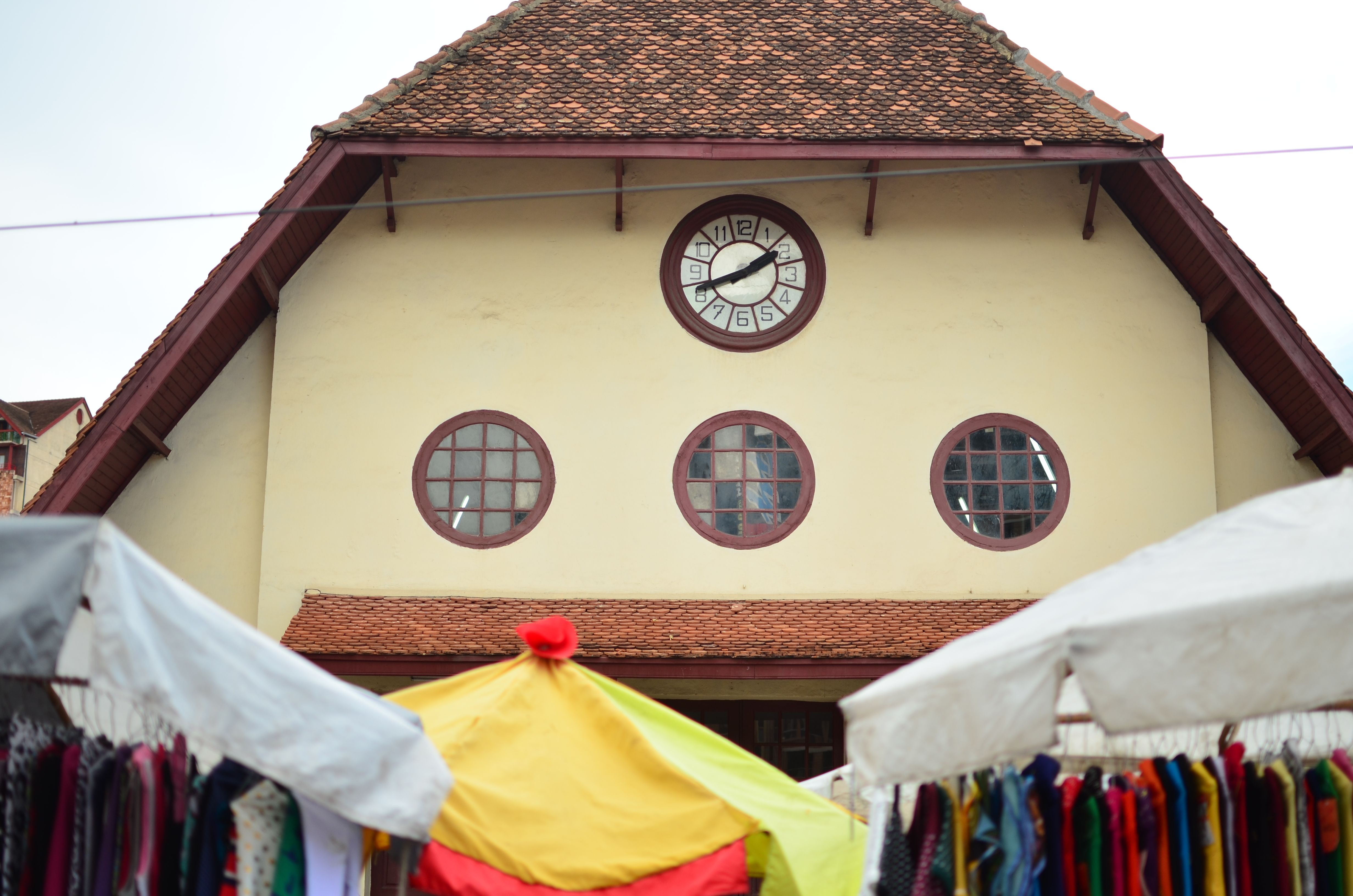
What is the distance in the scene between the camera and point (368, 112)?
10.7m

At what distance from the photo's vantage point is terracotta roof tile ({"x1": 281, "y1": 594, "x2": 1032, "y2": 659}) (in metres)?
9.68

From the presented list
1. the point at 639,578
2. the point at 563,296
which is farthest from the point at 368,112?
the point at 639,578

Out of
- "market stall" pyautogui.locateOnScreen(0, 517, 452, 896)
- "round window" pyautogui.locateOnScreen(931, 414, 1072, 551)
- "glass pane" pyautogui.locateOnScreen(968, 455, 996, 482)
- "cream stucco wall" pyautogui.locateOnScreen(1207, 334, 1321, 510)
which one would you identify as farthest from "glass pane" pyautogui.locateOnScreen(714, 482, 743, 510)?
"market stall" pyautogui.locateOnScreen(0, 517, 452, 896)

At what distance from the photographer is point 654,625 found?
33.1 ft

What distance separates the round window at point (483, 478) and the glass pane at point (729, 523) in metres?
1.41

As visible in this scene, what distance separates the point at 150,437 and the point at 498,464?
111 inches

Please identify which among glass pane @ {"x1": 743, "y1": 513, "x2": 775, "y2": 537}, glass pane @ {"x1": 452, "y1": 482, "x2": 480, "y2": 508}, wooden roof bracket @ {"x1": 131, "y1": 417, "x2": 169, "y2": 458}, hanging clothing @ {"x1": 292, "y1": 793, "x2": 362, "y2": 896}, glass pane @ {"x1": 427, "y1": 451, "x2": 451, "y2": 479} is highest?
wooden roof bracket @ {"x1": 131, "y1": 417, "x2": 169, "y2": 458}

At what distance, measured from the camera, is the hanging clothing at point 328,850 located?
477 cm

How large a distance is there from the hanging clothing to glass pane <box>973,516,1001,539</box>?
6329 millimetres

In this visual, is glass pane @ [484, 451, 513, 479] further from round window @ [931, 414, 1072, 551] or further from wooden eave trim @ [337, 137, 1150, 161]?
round window @ [931, 414, 1072, 551]

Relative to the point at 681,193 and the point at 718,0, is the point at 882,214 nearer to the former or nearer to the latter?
the point at 681,193

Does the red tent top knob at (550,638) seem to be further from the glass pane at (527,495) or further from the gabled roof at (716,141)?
the gabled roof at (716,141)

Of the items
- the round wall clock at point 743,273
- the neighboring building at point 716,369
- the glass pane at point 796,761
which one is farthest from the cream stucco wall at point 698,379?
the glass pane at point 796,761

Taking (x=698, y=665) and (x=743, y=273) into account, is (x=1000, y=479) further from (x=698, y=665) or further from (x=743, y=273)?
(x=698, y=665)
